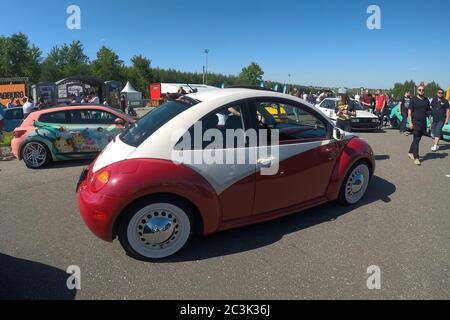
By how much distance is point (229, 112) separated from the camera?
11.3ft

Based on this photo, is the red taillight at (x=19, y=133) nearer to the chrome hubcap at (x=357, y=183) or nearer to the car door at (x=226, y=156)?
the car door at (x=226, y=156)

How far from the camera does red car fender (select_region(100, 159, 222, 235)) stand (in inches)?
115

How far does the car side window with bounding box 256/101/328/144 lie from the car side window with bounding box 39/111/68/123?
5585mm

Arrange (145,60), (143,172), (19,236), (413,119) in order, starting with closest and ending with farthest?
1. (143,172)
2. (19,236)
3. (413,119)
4. (145,60)

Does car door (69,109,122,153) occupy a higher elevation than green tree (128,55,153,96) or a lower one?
lower

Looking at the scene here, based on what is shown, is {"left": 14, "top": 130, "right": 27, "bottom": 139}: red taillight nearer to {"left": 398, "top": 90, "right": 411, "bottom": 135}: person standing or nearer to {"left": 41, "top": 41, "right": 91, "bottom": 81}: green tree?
{"left": 398, "top": 90, "right": 411, "bottom": 135}: person standing

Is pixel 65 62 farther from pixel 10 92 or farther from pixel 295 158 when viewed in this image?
pixel 295 158

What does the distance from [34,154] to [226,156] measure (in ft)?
19.1

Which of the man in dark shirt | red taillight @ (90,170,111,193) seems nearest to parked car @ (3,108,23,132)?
red taillight @ (90,170,111,193)

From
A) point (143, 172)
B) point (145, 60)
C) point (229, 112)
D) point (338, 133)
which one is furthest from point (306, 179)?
point (145, 60)

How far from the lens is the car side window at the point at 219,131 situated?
3238 mm

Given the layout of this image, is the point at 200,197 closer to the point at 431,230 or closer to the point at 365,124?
the point at 431,230

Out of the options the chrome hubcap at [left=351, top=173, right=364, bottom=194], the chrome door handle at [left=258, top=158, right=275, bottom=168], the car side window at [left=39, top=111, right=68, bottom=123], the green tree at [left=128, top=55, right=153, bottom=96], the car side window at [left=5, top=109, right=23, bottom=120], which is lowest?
the chrome hubcap at [left=351, top=173, right=364, bottom=194]

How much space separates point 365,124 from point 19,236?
1267cm
